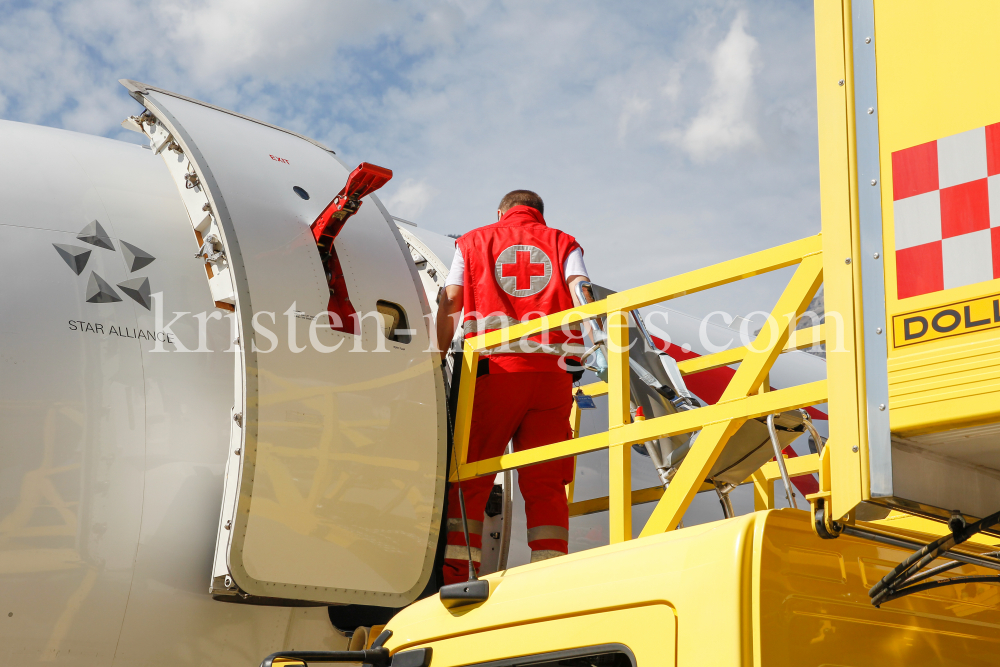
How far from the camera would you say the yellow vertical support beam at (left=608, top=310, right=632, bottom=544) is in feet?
12.9

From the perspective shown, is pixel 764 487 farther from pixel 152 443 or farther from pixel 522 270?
pixel 152 443

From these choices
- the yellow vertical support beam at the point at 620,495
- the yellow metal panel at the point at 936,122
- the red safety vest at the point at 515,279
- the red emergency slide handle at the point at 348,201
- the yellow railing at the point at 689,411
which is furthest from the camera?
the red safety vest at the point at 515,279

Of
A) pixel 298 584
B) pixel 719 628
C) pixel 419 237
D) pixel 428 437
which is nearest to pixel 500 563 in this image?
pixel 428 437

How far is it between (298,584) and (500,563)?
127 cm

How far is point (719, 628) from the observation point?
217 cm

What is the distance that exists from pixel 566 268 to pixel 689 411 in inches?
66.3

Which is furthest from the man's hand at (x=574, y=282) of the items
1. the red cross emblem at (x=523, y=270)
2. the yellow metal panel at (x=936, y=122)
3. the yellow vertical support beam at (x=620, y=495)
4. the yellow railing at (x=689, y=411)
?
the yellow metal panel at (x=936, y=122)

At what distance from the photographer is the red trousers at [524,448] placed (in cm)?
484

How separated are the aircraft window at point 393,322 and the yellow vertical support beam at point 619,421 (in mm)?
1115

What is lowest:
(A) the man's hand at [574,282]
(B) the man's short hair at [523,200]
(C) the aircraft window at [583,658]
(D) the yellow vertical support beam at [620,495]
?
(C) the aircraft window at [583,658]

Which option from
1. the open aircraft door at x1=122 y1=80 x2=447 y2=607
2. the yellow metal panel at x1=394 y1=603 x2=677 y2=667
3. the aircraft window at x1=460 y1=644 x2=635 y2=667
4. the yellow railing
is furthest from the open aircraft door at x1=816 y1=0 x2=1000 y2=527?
the open aircraft door at x1=122 y1=80 x2=447 y2=607

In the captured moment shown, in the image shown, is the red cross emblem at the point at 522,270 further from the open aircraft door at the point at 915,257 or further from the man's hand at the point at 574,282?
the open aircraft door at the point at 915,257

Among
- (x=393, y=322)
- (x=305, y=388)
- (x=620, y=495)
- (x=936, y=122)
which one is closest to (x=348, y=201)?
(x=393, y=322)

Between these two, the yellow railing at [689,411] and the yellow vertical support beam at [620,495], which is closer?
the yellow railing at [689,411]
